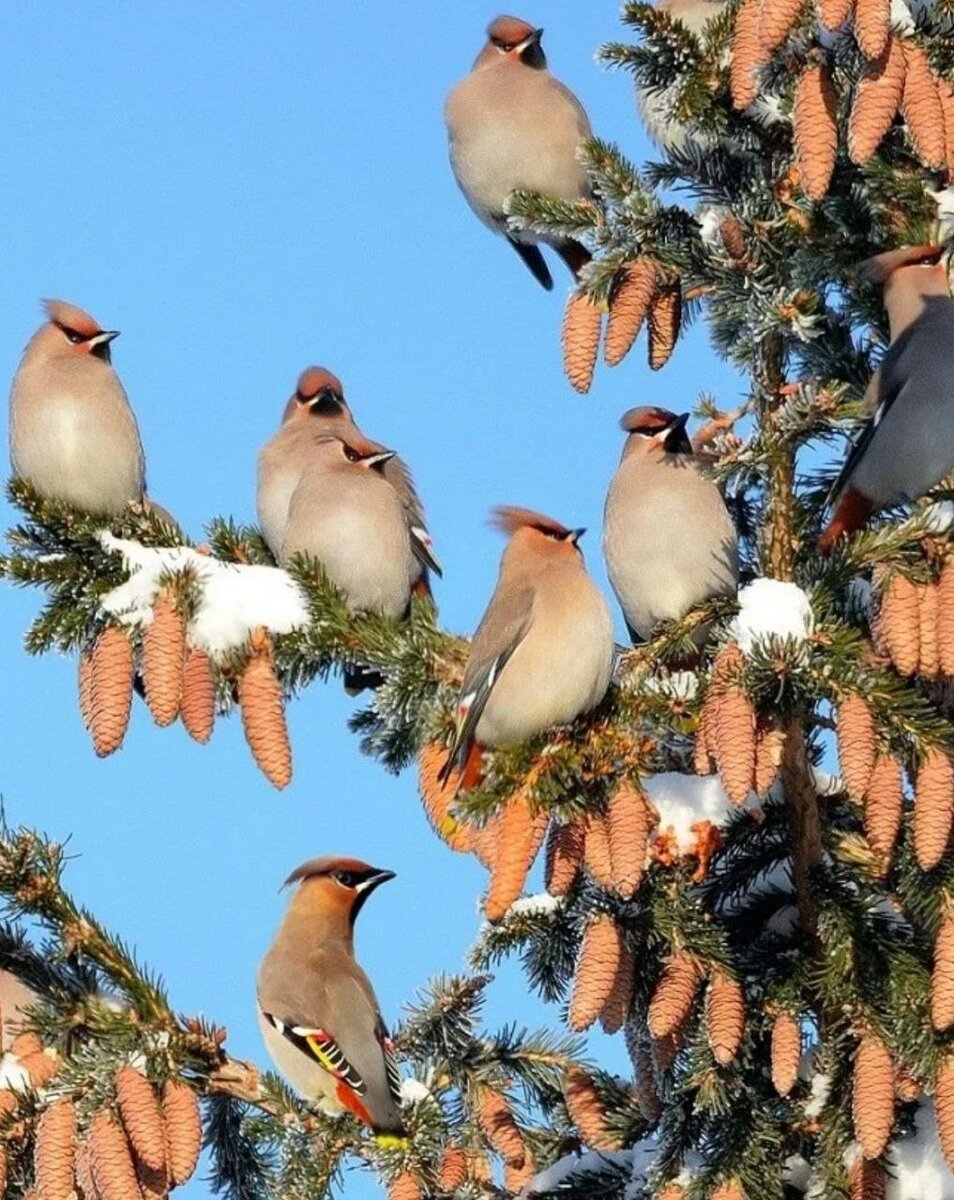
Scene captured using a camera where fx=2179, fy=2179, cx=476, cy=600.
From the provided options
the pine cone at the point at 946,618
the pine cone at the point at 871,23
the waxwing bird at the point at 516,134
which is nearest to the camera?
the pine cone at the point at 946,618

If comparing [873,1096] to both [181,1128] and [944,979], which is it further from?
[181,1128]

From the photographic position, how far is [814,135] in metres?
3.82

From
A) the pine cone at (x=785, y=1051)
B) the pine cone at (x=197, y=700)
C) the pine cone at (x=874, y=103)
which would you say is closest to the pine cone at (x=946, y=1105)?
the pine cone at (x=785, y=1051)

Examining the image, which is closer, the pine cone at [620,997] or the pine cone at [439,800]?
the pine cone at [620,997]

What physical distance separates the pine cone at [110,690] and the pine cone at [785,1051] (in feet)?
3.77

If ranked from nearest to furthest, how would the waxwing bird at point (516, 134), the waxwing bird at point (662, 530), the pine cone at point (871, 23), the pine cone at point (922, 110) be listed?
the pine cone at point (871, 23)
the pine cone at point (922, 110)
the waxwing bird at point (662, 530)
the waxwing bird at point (516, 134)

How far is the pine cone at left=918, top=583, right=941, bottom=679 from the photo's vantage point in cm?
341

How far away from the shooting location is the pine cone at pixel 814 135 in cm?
381

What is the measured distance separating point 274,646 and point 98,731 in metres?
0.35

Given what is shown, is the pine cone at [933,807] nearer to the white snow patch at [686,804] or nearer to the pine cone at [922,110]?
the white snow patch at [686,804]

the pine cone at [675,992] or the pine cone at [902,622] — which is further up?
the pine cone at [902,622]

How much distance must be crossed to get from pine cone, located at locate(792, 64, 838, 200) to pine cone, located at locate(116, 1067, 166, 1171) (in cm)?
188

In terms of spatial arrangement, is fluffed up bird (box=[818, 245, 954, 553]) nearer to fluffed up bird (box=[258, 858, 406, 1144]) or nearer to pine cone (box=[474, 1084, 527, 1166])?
pine cone (box=[474, 1084, 527, 1166])

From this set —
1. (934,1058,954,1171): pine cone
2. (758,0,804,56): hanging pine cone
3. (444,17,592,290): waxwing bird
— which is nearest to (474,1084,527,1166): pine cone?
(934,1058,954,1171): pine cone
